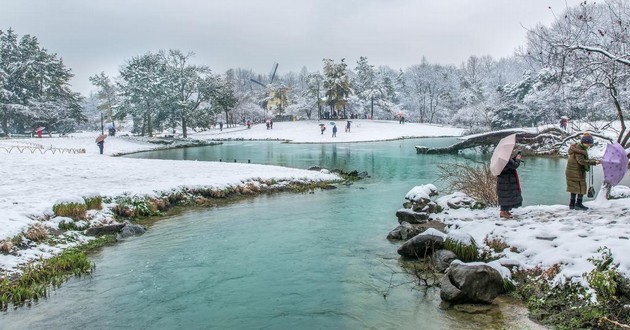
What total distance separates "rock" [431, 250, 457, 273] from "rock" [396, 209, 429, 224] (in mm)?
4067

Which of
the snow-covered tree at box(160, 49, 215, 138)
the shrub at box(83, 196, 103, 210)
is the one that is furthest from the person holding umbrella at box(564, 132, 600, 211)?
the snow-covered tree at box(160, 49, 215, 138)

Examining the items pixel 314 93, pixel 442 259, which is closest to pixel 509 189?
pixel 442 259

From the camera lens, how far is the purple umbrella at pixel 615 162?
33.9 feet

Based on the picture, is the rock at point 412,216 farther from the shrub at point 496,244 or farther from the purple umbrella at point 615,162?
the purple umbrella at point 615,162

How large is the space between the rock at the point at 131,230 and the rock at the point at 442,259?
8697 millimetres

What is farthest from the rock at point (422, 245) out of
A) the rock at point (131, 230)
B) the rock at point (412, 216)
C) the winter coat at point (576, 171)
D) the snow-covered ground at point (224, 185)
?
the rock at point (131, 230)

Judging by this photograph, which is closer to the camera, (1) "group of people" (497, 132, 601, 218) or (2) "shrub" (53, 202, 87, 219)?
(1) "group of people" (497, 132, 601, 218)

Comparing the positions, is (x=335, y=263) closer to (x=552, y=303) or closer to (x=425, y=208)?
(x=552, y=303)

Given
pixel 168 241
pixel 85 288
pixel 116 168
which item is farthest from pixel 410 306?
pixel 116 168

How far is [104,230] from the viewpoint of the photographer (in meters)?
12.9

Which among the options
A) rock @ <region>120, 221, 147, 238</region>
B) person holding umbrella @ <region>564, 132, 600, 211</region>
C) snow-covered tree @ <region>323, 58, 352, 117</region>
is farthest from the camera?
snow-covered tree @ <region>323, 58, 352, 117</region>

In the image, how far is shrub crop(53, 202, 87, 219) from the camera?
13008 millimetres

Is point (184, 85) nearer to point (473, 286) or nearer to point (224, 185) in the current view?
point (224, 185)

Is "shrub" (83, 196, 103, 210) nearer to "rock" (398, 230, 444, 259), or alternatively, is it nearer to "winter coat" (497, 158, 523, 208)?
"rock" (398, 230, 444, 259)
